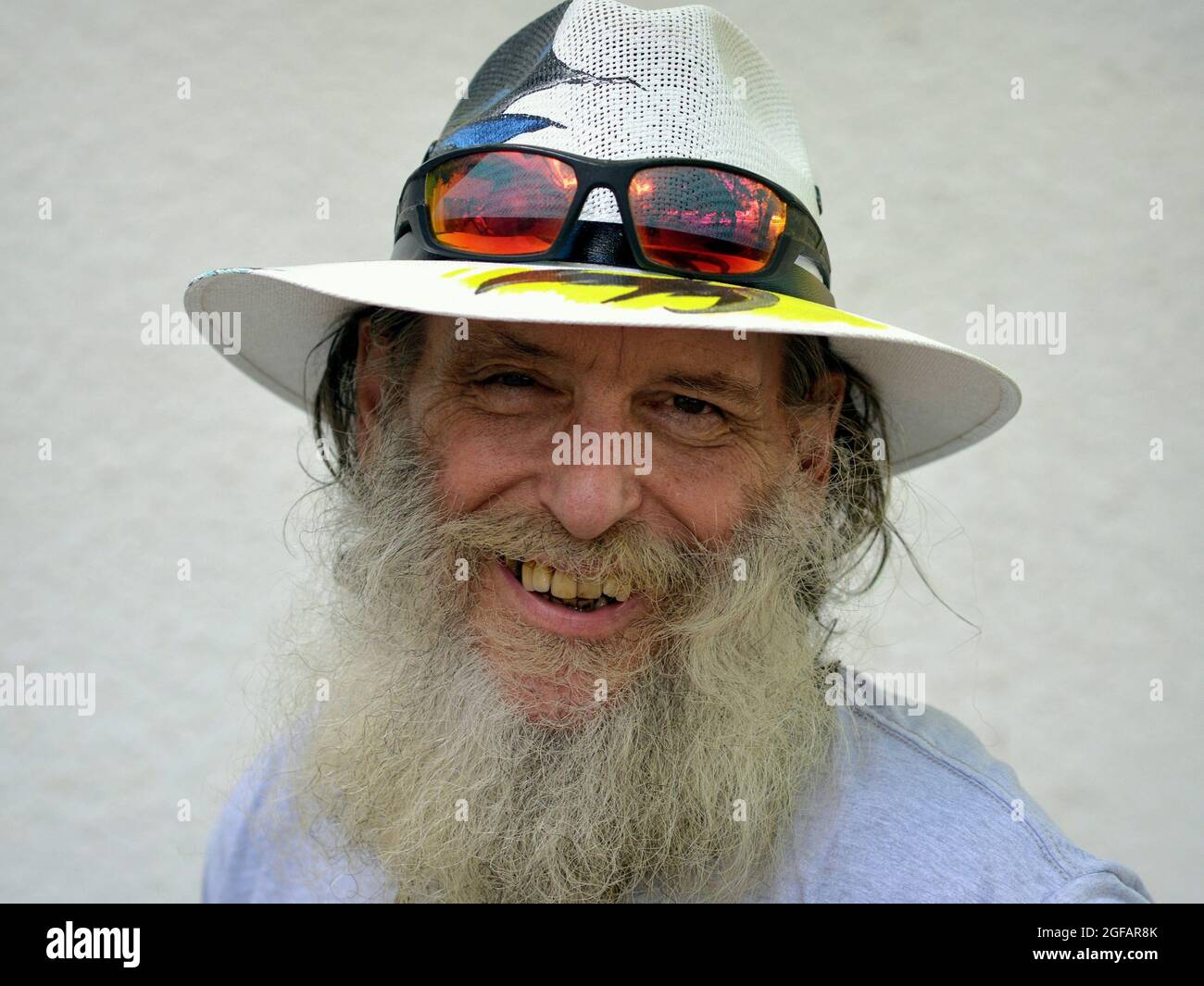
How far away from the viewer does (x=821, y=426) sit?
180cm

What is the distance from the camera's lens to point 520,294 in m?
1.36

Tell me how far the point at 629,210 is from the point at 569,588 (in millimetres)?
Result: 572

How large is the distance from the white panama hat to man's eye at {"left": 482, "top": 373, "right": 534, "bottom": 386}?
19 centimetres

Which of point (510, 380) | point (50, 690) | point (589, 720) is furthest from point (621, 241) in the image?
point (50, 690)

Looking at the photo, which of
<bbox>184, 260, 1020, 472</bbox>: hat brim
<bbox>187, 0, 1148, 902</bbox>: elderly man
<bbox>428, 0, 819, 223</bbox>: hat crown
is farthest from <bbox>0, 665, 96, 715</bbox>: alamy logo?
<bbox>428, 0, 819, 223</bbox>: hat crown

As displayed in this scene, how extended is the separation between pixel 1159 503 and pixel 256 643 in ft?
8.86

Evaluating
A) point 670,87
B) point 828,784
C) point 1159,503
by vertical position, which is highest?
point 670,87

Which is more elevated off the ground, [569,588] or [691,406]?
[691,406]

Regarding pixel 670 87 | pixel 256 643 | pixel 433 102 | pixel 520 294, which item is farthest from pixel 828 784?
pixel 433 102

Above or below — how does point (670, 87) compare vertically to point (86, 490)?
above

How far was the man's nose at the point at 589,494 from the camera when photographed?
147cm

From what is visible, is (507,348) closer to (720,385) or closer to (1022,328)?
(720,385)
